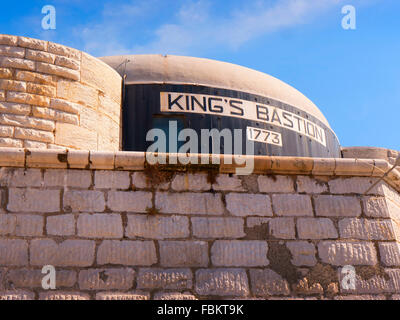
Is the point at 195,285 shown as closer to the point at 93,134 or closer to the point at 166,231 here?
the point at 166,231

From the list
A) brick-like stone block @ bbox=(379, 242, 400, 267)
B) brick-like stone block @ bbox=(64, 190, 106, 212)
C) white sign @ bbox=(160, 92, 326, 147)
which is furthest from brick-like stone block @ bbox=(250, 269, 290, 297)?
white sign @ bbox=(160, 92, 326, 147)

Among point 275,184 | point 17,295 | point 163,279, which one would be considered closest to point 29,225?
point 17,295

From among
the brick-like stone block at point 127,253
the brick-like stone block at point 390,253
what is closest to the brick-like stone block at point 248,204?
the brick-like stone block at point 127,253

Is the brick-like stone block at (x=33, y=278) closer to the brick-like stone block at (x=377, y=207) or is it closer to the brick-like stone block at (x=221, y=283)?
the brick-like stone block at (x=221, y=283)

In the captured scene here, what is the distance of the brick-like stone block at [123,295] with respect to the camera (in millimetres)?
4734

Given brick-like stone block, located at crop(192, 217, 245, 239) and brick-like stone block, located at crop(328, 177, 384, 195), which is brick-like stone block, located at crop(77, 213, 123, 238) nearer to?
brick-like stone block, located at crop(192, 217, 245, 239)

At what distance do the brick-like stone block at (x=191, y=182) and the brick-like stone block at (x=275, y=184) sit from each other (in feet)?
1.91

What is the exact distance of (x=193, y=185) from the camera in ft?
17.6

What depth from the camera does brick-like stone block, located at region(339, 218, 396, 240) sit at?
17.6 ft

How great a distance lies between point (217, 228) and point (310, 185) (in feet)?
3.84

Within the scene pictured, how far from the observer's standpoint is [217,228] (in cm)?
521

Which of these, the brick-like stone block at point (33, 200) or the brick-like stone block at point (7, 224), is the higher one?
the brick-like stone block at point (33, 200)

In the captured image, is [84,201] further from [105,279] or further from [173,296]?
[173,296]

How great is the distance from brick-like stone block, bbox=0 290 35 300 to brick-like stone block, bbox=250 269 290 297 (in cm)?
212
